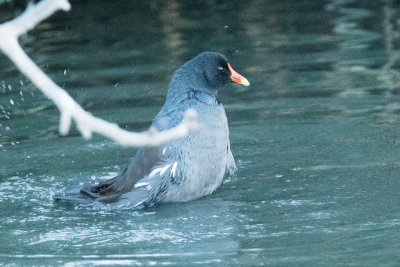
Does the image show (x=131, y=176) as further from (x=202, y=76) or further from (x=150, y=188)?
(x=202, y=76)

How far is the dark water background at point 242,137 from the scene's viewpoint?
165 inches

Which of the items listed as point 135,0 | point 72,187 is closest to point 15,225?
point 72,187

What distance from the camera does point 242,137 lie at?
638 cm

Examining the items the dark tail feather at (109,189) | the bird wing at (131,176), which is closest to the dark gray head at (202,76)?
the bird wing at (131,176)

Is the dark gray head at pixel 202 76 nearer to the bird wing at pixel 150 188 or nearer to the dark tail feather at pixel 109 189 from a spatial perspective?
the bird wing at pixel 150 188

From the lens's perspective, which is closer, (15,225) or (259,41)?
(15,225)

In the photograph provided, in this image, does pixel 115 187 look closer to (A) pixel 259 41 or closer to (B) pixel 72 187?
(B) pixel 72 187

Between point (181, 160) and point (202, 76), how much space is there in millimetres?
652

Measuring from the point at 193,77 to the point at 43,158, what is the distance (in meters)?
1.74

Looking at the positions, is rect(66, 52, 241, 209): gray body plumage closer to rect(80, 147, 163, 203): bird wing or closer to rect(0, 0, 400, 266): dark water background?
rect(80, 147, 163, 203): bird wing

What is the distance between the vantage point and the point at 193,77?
5105mm

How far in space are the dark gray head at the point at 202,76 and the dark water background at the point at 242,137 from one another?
71 centimetres

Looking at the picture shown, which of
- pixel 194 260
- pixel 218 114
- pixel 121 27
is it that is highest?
pixel 121 27

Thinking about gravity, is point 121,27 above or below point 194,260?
above
